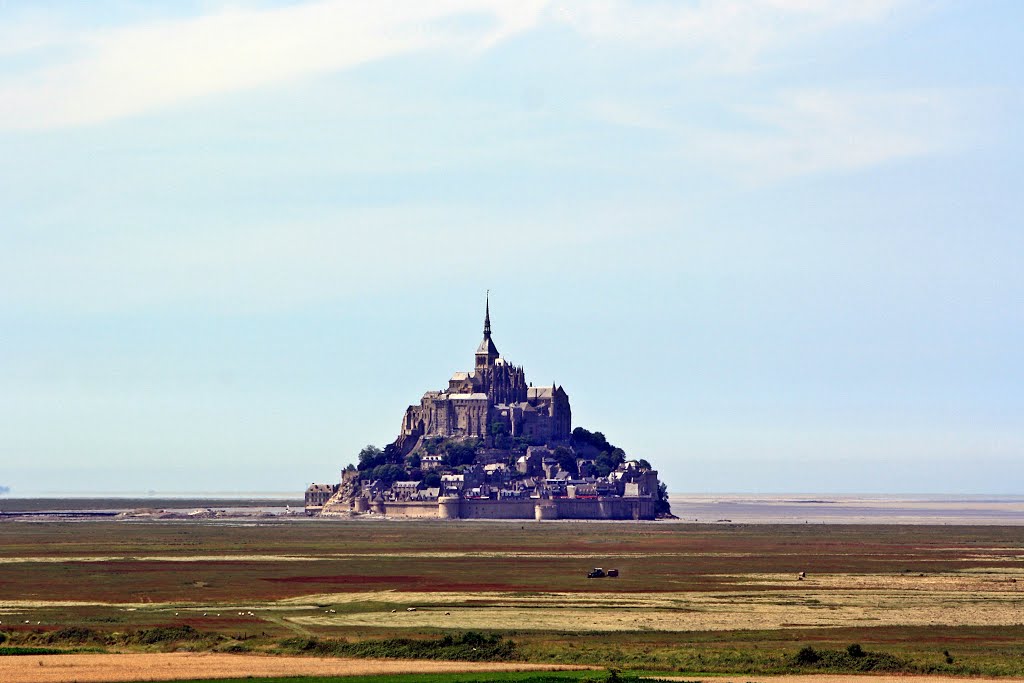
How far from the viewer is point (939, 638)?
62219 mm

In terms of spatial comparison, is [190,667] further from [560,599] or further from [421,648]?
[560,599]

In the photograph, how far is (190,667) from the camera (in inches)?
2101

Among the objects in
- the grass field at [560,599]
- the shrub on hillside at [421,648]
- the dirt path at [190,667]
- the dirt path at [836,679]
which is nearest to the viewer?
the dirt path at [836,679]

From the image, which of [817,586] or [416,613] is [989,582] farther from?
[416,613]

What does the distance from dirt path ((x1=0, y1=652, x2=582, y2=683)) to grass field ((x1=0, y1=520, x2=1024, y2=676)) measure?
2.66 metres

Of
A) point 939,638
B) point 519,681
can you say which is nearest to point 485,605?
point 939,638

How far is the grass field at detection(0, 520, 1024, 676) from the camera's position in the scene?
5928 cm

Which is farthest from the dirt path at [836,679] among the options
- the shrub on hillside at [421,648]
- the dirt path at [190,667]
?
the shrub on hillside at [421,648]

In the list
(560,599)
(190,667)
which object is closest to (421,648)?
(190,667)

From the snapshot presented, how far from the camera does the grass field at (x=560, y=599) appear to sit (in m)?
59.3

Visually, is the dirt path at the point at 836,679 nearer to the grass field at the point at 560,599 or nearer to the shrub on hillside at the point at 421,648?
the grass field at the point at 560,599

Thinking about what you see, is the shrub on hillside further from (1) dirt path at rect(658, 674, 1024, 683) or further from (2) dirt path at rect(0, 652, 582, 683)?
(1) dirt path at rect(658, 674, 1024, 683)

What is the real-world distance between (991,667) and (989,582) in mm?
38435

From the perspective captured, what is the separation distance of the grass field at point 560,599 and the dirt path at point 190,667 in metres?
2.66
